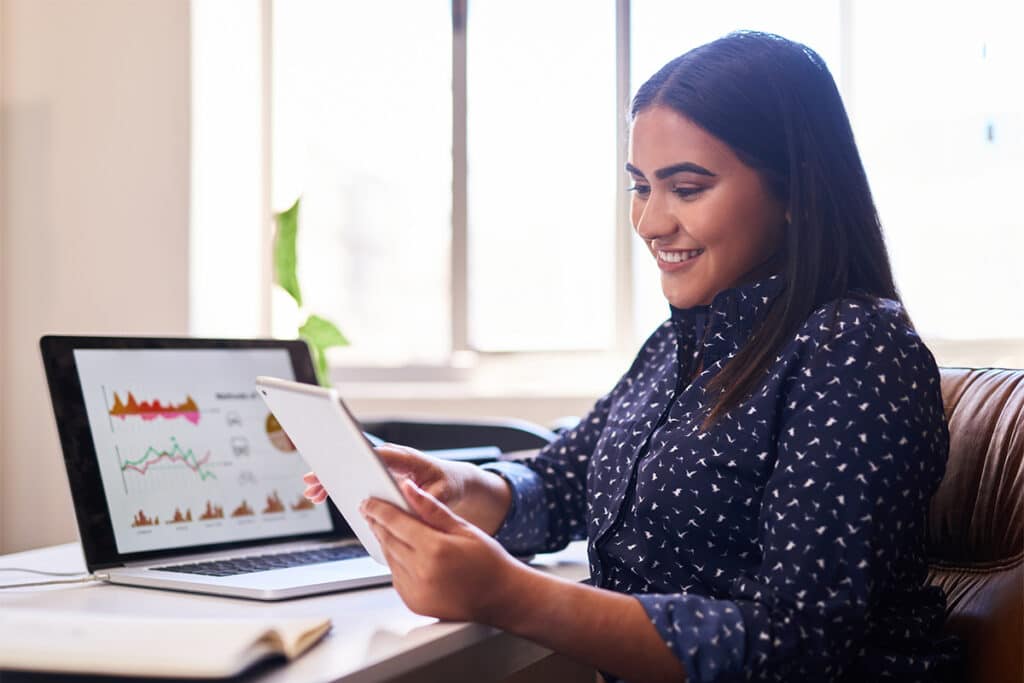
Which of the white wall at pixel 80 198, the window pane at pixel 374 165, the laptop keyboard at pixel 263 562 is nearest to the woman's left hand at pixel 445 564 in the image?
the laptop keyboard at pixel 263 562

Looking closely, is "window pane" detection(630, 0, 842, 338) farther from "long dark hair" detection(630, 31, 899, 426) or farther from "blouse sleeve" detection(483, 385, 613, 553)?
"long dark hair" detection(630, 31, 899, 426)

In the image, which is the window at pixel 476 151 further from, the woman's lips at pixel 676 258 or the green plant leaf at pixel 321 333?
the woman's lips at pixel 676 258

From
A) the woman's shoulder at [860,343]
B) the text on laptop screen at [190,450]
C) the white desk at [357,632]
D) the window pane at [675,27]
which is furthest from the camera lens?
the window pane at [675,27]

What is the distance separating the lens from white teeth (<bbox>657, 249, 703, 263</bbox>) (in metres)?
1.16

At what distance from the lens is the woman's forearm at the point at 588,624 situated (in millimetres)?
885

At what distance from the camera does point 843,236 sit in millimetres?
1093

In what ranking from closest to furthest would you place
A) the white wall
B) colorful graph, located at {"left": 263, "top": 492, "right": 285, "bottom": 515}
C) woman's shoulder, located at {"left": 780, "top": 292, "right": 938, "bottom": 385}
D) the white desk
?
the white desk < woman's shoulder, located at {"left": 780, "top": 292, "right": 938, "bottom": 385} < colorful graph, located at {"left": 263, "top": 492, "right": 285, "bottom": 515} < the white wall

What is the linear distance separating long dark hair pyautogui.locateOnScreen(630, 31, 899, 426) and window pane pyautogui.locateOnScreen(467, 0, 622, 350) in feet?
6.70

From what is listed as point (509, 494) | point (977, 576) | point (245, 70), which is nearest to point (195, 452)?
point (509, 494)

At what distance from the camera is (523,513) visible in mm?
1347

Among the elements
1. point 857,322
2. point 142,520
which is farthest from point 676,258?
point 142,520

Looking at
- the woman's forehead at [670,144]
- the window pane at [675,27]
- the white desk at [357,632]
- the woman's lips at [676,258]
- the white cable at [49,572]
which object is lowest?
the white cable at [49,572]

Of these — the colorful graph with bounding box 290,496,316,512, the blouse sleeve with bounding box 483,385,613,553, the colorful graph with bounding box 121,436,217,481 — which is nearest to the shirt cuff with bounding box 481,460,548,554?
the blouse sleeve with bounding box 483,385,613,553

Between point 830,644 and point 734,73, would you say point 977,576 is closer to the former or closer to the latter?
point 830,644
